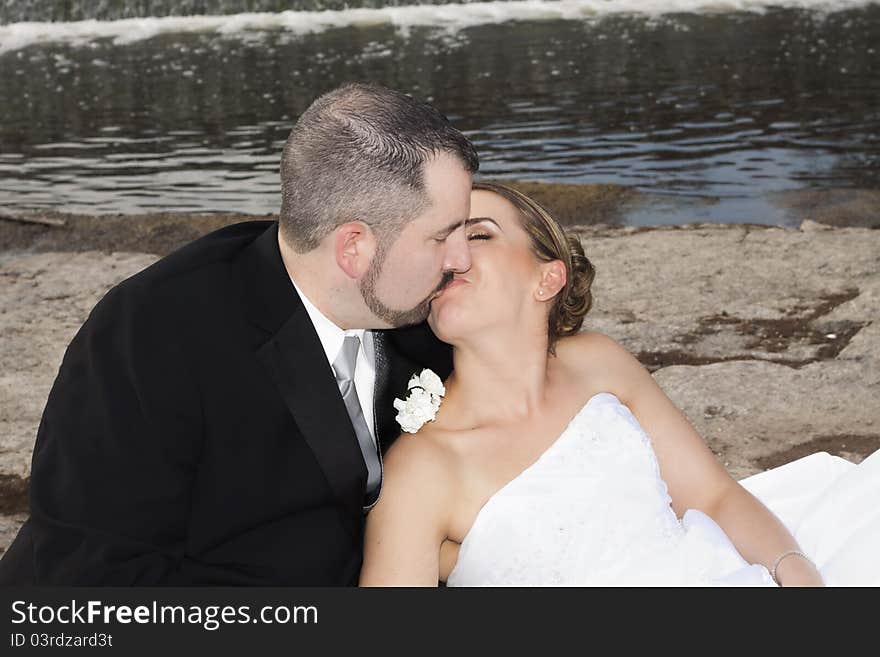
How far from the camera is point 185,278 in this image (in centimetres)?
252

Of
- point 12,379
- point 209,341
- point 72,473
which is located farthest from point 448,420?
point 12,379

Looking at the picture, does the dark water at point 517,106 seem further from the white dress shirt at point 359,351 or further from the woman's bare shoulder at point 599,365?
the white dress shirt at point 359,351

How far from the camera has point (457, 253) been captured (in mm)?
2590

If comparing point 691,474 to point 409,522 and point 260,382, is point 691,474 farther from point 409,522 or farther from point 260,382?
point 260,382

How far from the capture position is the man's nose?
8.46 ft

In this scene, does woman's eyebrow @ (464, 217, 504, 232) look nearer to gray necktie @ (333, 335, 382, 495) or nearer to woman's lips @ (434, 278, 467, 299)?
woman's lips @ (434, 278, 467, 299)

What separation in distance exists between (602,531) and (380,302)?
2.39 ft

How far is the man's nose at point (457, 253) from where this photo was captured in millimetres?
2580

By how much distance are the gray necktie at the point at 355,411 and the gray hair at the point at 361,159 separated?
272 millimetres

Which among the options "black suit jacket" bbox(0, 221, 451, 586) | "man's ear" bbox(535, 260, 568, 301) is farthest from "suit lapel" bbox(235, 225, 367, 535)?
"man's ear" bbox(535, 260, 568, 301)

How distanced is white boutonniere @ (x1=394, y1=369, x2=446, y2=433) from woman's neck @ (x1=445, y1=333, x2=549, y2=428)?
0.19 feet

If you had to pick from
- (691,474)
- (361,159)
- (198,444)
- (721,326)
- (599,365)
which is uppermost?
(361,159)

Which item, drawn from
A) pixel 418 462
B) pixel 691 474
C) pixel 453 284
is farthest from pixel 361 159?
pixel 691 474

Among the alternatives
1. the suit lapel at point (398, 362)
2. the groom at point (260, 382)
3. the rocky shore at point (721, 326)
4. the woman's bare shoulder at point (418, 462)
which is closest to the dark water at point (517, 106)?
the rocky shore at point (721, 326)
